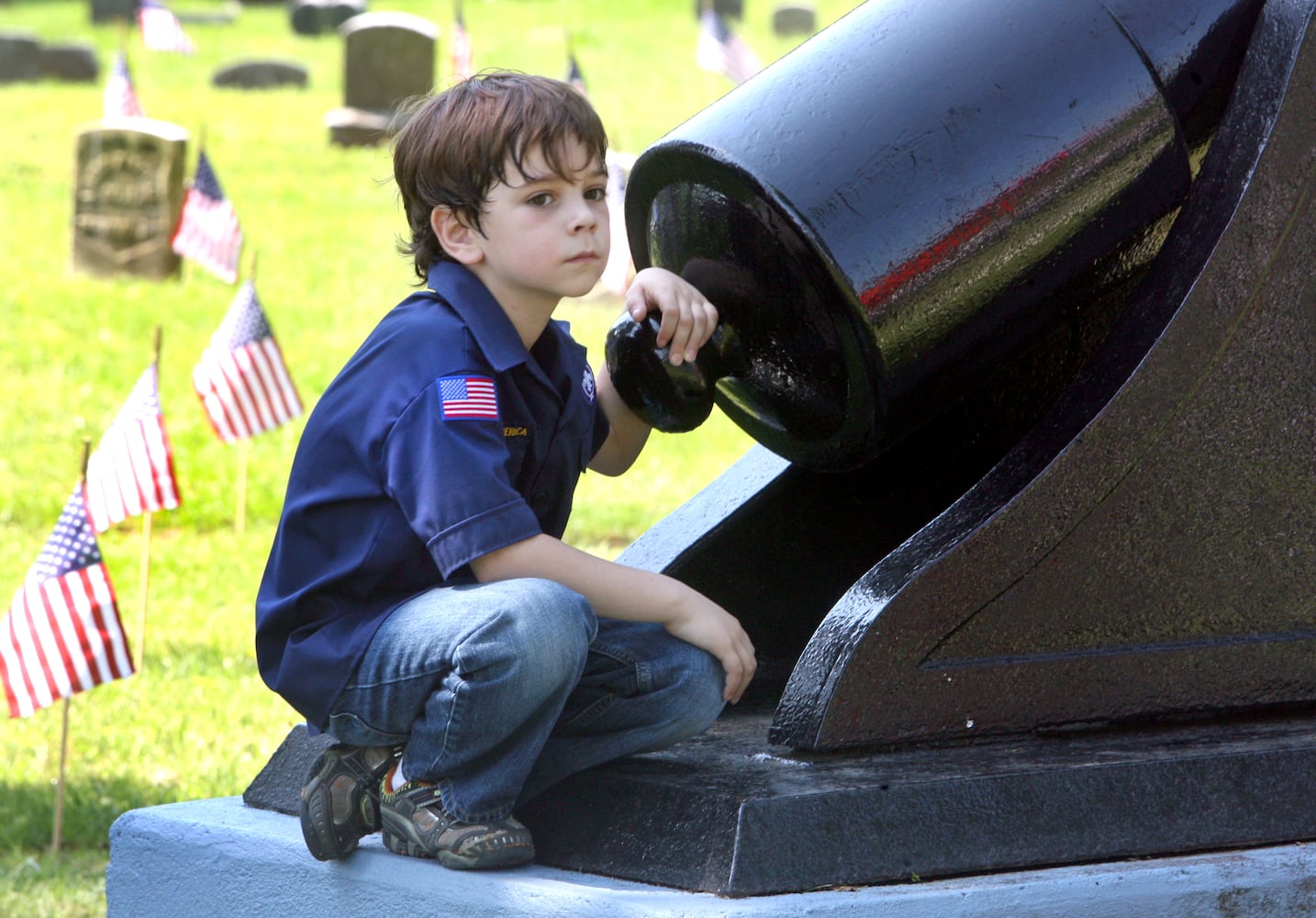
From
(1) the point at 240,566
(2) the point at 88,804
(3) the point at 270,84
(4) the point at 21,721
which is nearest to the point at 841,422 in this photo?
(2) the point at 88,804

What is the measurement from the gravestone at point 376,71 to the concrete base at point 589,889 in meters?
15.4

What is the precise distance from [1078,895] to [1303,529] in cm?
83

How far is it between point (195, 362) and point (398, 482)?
8667 mm

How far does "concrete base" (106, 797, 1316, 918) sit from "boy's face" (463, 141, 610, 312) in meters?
0.83

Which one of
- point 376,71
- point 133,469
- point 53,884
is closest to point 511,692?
point 53,884

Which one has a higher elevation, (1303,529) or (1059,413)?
(1059,413)

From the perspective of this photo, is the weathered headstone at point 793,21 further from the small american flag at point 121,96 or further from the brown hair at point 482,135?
the brown hair at point 482,135

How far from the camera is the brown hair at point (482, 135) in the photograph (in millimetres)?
2525

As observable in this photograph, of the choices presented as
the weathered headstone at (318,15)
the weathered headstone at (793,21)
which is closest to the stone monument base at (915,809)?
the weathered headstone at (793,21)

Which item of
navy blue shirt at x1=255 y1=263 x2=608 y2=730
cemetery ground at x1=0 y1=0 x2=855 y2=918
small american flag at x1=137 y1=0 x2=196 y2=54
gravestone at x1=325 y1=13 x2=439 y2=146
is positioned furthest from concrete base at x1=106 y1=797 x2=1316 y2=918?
small american flag at x1=137 y1=0 x2=196 y2=54

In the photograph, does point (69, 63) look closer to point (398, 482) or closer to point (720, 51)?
point (720, 51)

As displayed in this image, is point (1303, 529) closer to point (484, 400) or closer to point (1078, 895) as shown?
point (1078, 895)

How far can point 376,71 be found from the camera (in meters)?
18.1

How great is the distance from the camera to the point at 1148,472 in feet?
9.25
